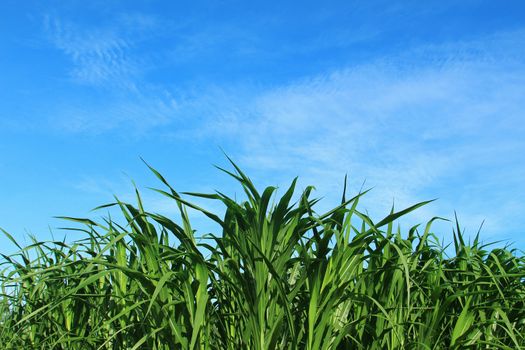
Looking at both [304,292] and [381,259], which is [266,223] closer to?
[304,292]

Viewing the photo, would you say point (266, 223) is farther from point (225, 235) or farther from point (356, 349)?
point (356, 349)

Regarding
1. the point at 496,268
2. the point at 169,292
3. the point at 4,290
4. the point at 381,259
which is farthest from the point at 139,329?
the point at 496,268

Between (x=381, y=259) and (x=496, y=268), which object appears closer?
(x=381, y=259)

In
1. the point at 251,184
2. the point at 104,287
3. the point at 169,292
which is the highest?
the point at 251,184

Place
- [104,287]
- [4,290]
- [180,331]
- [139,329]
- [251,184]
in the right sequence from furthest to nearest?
[4,290] → [104,287] → [139,329] → [251,184] → [180,331]

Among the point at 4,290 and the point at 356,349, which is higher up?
the point at 4,290

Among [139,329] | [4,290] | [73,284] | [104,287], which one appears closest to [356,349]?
[139,329]

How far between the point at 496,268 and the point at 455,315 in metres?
0.58

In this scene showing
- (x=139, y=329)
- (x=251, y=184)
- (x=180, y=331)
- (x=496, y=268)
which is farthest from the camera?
(x=496, y=268)

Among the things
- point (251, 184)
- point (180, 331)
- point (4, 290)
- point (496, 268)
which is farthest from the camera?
point (4, 290)

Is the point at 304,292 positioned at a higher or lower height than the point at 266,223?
lower

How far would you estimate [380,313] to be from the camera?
2.48 m

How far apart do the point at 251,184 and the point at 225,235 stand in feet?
1.20

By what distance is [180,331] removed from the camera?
2.26 meters
